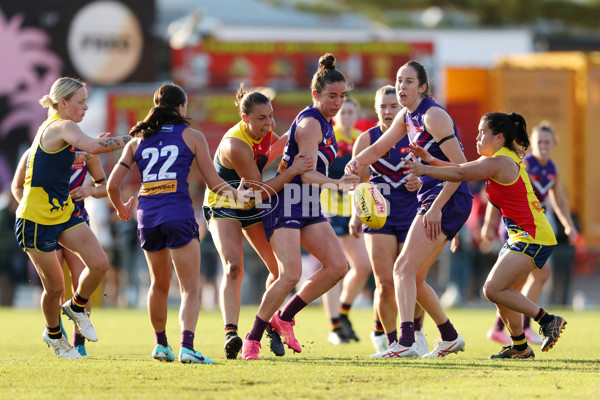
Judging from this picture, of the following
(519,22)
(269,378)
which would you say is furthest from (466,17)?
(269,378)

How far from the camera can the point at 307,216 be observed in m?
7.85

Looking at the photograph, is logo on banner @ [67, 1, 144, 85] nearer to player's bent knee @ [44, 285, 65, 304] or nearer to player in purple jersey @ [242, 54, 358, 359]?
player's bent knee @ [44, 285, 65, 304]

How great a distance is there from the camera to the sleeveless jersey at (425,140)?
8.04m

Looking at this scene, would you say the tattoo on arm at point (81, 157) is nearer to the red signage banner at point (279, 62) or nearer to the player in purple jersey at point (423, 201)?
the player in purple jersey at point (423, 201)

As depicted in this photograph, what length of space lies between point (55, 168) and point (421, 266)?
10.4 ft

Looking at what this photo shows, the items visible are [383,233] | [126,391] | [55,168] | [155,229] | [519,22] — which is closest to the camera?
[126,391]

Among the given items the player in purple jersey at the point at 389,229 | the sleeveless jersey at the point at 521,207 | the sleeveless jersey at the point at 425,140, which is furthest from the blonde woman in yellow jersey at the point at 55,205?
the sleeveless jersey at the point at 521,207

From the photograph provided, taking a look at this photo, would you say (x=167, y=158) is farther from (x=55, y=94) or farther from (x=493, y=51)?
(x=493, y=51)

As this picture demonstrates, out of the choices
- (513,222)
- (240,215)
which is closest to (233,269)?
(240,215)

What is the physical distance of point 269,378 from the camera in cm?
659

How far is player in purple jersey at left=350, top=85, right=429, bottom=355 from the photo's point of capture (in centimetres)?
856

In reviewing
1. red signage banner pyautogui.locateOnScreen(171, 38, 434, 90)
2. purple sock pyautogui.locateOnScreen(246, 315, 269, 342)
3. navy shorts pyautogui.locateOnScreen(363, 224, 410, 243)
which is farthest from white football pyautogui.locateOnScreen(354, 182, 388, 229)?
red signage banner pyautogui.locateOnScreen(171, 38, 434, 90)

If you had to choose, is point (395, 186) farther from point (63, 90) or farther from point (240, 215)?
point (63, 90)

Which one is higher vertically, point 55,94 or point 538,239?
point 55,94
